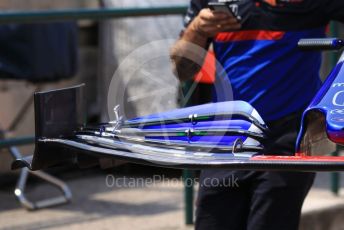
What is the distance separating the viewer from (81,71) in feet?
21.8

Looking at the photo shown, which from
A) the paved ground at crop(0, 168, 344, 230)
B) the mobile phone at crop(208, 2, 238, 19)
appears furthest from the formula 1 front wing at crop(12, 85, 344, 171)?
the paved ground at crop(0, 168, 344, 230)

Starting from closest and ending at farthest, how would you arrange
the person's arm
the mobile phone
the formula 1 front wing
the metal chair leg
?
the formula 1 front wing, the mobile phone, the person's arm, the metal chair leg

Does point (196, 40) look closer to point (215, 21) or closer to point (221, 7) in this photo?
point (215, 21)

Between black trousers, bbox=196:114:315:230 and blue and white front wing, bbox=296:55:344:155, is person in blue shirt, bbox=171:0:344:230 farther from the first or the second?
blue and white front wing, bbox=296:55:344:155

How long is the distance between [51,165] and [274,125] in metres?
0.97

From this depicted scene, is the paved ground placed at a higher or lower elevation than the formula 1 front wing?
lower

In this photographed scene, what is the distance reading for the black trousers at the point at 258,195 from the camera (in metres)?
3.10

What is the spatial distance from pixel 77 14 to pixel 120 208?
1418mm

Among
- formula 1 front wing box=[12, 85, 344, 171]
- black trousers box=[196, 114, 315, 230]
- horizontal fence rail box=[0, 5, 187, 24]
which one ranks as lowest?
black trousers box=[196, 114, 315, 230]

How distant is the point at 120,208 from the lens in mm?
5297

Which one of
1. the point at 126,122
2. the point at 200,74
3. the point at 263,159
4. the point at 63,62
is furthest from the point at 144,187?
the point at 263,159

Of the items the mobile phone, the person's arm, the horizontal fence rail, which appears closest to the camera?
the mobile phone

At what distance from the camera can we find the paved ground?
4.87 meters

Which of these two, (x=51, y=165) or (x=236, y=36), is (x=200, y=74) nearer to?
(x=236, y=36)
